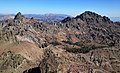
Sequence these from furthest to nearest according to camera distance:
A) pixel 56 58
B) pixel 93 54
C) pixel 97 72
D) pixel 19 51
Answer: pixel 93 54
pixel 19 51
pixel 56 58
pixel 97 72

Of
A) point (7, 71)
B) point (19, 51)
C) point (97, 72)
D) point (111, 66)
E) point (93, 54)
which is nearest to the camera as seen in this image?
point (97, 72)

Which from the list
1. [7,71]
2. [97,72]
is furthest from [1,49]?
[97,72]

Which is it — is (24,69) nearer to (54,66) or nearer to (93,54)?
(54,66)

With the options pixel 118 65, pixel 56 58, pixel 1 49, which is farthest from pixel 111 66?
pixel 1 49

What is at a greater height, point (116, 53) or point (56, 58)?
point (56, 58)

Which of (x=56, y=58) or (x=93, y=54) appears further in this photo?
(x=93, y=54)

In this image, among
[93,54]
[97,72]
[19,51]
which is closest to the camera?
[97,72]

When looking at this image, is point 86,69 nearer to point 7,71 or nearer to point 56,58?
point 56,58

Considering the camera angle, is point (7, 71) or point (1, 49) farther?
point (1, 49)

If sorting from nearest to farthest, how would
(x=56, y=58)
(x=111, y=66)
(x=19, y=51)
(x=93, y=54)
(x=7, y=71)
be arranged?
(x=56, y=58)
(x=7, y=71)
(x=111, y=66)
(x=19, y=51)
(x=93, y=54)
